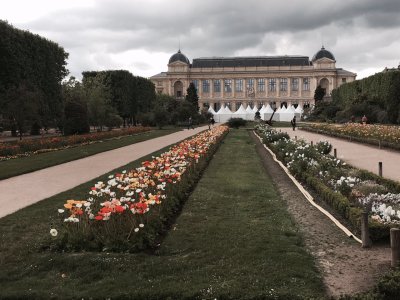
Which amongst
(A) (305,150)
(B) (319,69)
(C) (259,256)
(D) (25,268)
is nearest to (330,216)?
(C) (259,256)

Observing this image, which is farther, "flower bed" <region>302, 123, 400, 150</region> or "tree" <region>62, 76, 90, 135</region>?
"tree" <region>62, 76, 90, 135</region>

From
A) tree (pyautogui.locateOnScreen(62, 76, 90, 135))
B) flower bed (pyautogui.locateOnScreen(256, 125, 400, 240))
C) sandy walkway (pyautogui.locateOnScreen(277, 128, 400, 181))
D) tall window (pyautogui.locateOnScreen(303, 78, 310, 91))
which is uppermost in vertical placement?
tall window (pyautogui.locateOnScreen(303, 78, 310, 91))

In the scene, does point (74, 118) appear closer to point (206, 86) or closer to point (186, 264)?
point (186, 264)

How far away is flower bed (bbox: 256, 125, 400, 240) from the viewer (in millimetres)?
7094

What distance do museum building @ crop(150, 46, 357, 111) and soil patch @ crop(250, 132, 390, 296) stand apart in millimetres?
112613

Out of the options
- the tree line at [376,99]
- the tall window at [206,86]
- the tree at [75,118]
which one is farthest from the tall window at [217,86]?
the tree at [75,118]

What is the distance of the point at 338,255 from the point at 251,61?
395ft

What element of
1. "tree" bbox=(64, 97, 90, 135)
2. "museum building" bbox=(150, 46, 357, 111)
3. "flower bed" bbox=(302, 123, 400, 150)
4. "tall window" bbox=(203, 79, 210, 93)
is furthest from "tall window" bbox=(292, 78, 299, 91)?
"tree" bbox=(64, 97, 90, 135)

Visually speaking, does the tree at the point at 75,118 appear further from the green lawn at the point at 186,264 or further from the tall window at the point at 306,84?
the tall window at the point at 306,84

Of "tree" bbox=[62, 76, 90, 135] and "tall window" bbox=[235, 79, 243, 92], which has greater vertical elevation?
"tall window" bbox=[235, 79, 243, 92]

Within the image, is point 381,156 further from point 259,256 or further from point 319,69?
point 319,69

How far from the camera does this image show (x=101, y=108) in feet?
135

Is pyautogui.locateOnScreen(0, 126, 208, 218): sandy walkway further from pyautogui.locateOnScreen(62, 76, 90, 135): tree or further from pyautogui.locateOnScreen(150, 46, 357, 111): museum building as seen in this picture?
pyautogui.locateOnScreen(150, 46, 357, 111): museum building

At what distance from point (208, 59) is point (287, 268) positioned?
124457 mm
